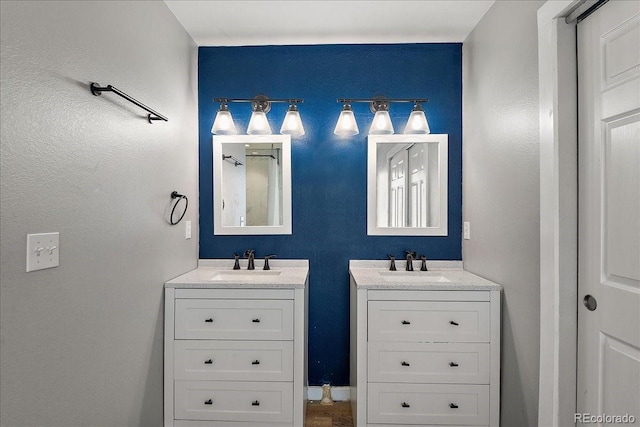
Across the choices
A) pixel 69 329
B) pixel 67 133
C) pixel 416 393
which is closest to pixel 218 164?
pixel 67 133

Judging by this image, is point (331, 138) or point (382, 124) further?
point (331, 138)

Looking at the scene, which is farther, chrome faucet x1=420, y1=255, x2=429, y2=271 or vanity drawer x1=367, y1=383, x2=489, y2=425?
chrome faucet x1=420, y1=255, x2=429, y2=271

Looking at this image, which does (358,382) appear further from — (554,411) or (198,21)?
(198,21)

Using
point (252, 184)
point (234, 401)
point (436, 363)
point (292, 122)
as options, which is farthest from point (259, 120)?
point (436, 363)

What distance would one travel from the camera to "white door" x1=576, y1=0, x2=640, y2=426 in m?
1.14

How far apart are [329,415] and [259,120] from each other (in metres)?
1.94

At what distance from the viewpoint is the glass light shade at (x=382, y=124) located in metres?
2.25

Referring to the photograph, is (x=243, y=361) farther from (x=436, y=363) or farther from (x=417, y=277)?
(x=417, y=277)

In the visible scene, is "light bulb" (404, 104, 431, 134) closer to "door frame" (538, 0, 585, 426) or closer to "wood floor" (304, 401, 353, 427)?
"door frame" (538, 0, 585, 426)

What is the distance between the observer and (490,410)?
1.82 meters

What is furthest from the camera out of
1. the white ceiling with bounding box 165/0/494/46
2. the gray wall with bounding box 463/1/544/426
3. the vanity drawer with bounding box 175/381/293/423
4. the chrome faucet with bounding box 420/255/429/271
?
the chrome faucet with bounding box 420/255/429/271

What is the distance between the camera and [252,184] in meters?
2.39

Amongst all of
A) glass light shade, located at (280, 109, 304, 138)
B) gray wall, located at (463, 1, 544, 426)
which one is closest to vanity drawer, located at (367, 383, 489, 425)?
gray wall, located at (463, 1, 544, 426)

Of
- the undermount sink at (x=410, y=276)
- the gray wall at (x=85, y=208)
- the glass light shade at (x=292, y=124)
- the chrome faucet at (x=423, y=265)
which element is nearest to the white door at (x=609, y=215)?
the undermount sink at (x=410, y=276)
